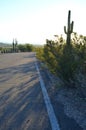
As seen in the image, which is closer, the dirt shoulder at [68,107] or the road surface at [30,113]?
the road surface at [30,113]

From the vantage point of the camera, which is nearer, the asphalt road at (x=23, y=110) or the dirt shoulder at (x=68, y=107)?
the asphalt road at (x=23, y=110)

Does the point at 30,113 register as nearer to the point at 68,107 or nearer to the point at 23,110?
the point at 23,110

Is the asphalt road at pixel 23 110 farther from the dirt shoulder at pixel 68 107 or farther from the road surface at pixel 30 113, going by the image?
the dirt shoulder at pixel 68 107

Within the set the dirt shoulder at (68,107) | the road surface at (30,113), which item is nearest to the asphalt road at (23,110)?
the road surface at (30,113)

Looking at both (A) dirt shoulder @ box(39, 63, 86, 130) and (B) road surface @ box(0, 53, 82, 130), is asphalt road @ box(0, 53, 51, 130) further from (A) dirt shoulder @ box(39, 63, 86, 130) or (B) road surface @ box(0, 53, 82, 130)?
(A) dirt shoulder @ box(39, 63, 86, 130)

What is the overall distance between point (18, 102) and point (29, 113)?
1.49m

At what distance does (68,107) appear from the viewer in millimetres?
8945

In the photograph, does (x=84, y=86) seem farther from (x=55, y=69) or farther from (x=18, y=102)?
(x=55, y=69)

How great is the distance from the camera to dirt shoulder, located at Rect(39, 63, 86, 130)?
7.11 metres

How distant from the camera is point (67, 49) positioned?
13078 mm

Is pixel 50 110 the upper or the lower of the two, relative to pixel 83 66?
lower

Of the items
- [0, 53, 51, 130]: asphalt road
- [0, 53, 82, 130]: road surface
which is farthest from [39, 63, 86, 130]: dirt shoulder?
[0, 53, 51, 130]: asphalt road

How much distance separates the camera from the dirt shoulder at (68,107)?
280 inches

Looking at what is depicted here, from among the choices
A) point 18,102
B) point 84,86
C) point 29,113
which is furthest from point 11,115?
point 84,86
